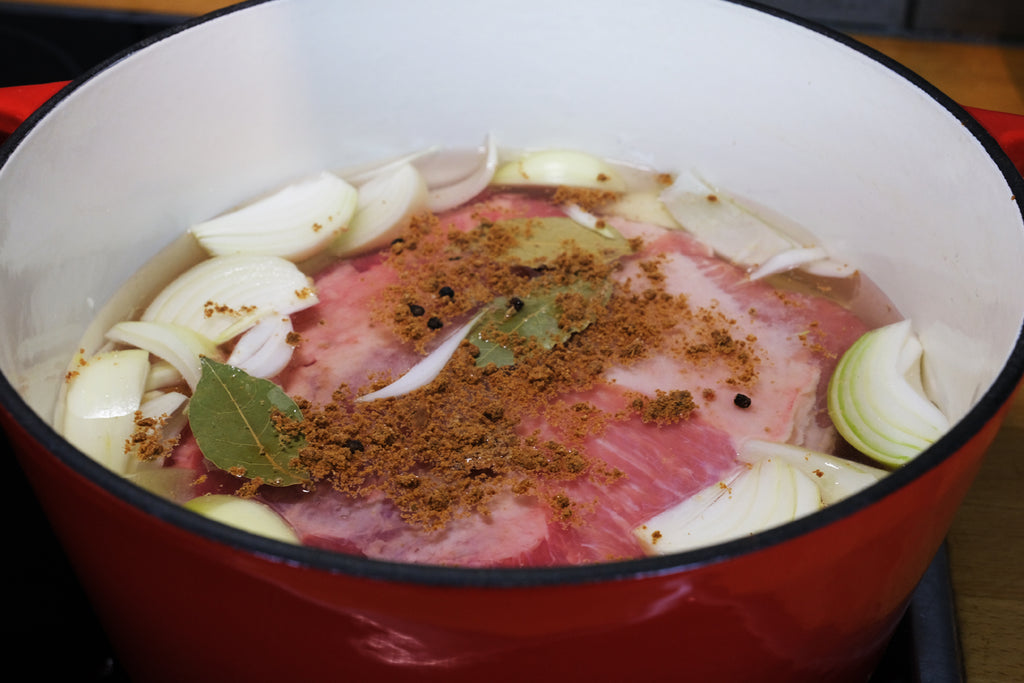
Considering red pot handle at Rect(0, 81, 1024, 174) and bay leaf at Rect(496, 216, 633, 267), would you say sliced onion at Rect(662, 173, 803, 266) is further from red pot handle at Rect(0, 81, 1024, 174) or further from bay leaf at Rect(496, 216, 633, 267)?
red pot handle at Rect(0, 81, 1024, 174)

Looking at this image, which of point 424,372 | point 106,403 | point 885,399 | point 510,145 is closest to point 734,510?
point 885,399

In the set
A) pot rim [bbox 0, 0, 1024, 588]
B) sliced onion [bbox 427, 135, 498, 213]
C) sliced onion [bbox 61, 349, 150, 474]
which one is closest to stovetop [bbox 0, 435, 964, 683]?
sliced onion [bbox 61, 349, 150, 474]

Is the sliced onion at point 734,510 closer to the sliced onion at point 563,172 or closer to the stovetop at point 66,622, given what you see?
the stovetop at point 66,622

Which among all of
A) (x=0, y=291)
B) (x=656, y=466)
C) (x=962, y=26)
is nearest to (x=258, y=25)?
(x=0, y=291)

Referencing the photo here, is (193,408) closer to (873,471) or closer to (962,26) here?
(873,471)

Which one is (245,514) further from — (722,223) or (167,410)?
(722,223)
